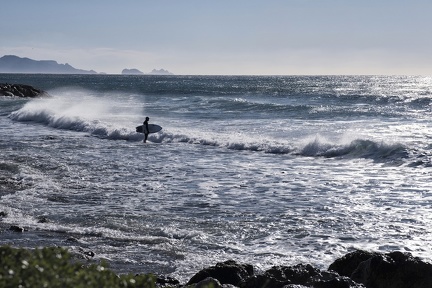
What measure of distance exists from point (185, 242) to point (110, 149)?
17.0 meters

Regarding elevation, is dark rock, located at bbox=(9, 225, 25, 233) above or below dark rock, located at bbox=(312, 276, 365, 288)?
below

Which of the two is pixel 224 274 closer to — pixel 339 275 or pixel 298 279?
pixel 298 279

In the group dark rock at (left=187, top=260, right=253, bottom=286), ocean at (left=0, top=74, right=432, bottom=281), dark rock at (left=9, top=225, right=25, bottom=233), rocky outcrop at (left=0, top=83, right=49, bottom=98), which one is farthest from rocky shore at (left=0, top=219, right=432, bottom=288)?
rocky outcrop at (left=0, top=83, right=49, bottom=98)

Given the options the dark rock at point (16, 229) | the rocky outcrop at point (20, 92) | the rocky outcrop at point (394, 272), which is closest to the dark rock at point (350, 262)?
the rocky outcrop at point (394, 272)

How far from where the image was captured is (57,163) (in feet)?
74.3

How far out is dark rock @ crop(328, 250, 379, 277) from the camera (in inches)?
390

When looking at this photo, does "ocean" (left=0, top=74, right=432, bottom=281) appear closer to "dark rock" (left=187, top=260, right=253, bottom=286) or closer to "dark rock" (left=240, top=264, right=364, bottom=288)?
"dark rock" (left=187, top=260, right=253, bottom=286)

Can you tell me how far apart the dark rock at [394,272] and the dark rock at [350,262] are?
0.47 metres

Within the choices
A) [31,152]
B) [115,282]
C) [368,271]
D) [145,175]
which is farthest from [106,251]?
[31,152]

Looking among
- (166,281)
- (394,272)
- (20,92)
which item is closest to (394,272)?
(394,272)

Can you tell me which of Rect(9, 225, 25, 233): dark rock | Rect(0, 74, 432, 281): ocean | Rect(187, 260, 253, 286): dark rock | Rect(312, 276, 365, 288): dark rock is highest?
Rect(312, 276, 365, 288): dark rock

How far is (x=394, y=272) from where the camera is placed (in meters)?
9.28

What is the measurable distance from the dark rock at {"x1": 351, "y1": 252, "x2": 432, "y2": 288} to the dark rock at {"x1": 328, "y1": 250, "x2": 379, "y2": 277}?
467mm

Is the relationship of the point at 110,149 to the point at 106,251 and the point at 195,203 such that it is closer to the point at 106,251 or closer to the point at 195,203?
the point at 195,203
